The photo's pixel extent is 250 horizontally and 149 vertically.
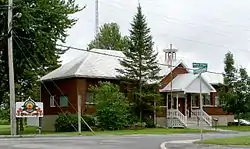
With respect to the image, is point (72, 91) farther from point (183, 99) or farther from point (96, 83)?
point (183, 99)

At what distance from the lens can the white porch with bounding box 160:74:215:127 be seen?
52.8 meters

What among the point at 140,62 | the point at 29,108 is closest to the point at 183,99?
the point at 140,62

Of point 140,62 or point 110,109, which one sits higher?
point 140,62

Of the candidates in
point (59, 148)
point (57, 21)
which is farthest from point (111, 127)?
point (59, 148)

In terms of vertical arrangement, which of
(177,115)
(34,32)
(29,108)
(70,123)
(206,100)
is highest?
(34,32)

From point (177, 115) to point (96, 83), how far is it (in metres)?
8.49

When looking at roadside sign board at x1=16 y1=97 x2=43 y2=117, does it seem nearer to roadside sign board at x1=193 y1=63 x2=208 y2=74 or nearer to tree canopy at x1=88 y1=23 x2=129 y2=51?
roadside sign board at x1=193 y1=63 x2=208 y2=74

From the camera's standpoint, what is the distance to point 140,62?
4866 cm

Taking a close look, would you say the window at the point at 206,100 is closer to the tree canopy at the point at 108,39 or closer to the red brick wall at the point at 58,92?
the red brick wall at the point at 58,92

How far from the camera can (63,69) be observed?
5328 cm

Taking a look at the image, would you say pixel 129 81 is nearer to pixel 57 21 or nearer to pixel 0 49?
pixel 57 21

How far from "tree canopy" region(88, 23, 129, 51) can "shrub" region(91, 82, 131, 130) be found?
36352mm

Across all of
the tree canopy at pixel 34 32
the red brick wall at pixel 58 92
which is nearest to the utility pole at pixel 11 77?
the tree canopy at pixel 34 32

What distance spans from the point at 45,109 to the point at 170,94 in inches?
489
